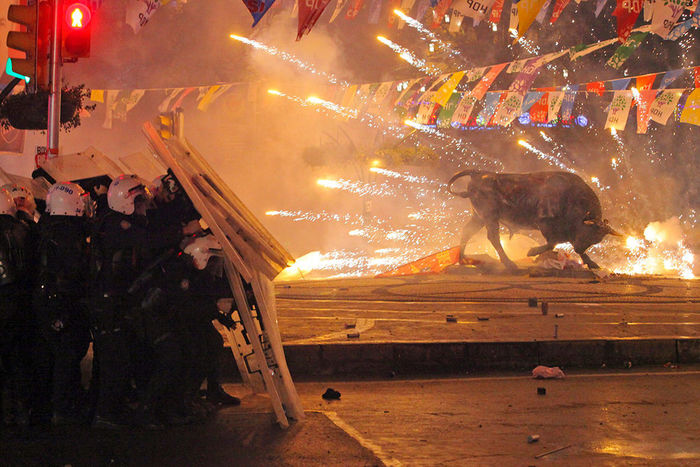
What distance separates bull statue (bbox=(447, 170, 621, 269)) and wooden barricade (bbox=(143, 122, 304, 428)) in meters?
12.4

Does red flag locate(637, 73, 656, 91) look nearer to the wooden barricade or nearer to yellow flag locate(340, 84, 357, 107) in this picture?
yellow flag locate(340, 84, 357, 107)

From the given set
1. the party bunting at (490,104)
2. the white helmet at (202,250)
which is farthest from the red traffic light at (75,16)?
the party bunting at (490,104)

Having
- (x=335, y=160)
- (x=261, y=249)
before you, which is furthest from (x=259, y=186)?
(x=261, y=249)

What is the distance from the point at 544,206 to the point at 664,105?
3575 mm

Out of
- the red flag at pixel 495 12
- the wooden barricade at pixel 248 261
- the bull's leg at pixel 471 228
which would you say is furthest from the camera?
the bull's leg at pixel 471 228

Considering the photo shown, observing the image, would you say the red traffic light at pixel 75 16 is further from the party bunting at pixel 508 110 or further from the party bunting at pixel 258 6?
the party bunting at pixel 508 110

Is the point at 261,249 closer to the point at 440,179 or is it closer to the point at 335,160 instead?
the point at 335,160

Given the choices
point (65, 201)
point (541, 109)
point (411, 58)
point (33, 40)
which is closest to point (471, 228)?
point (541, 109)

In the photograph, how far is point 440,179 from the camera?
123 feet

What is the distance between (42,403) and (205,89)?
17450 millimetres

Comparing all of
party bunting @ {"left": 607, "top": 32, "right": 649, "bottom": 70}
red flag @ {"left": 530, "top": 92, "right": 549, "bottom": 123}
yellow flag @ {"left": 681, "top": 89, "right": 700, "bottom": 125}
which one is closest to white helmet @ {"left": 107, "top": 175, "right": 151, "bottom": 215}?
party bunting @ {"left": 607, "top": 32, "right": 649, "bottom": 70}

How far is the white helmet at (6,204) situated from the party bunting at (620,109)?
15.9 meters

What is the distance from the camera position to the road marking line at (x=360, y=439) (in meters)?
4.44

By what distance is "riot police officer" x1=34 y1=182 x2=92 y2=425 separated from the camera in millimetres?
5266
